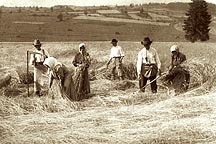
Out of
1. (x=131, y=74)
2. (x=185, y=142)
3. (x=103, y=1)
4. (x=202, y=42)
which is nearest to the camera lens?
(x=185, y=142)

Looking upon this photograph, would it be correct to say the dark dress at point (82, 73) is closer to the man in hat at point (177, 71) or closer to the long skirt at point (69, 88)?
the long skirt at point (69, 88)

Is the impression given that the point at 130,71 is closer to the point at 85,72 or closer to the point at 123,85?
the point at 123,85

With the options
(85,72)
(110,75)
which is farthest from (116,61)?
(85,72)

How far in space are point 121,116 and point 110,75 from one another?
3.75 m

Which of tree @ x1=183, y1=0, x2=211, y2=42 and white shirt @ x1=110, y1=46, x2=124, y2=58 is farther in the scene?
white shirt @ x1=110, y1=46, x2=124, y2=58

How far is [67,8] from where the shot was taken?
7082 millimetres

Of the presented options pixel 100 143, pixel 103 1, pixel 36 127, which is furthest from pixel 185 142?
pixel 103 1

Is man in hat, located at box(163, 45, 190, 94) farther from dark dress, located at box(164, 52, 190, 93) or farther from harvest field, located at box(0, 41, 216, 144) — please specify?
harvest field, located at box(0, 41, 216, 144)

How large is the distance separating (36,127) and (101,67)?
4447 mm

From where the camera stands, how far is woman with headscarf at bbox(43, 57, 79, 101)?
23.4 ft

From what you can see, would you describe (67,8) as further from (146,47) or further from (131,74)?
(131,74)

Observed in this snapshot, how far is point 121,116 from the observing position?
5816 mm

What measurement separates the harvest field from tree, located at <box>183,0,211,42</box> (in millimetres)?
429

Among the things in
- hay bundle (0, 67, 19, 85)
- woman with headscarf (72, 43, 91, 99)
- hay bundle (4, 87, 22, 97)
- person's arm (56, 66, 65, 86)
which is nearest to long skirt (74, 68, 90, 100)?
woman with headscarf (72, 43, 91, 99)
